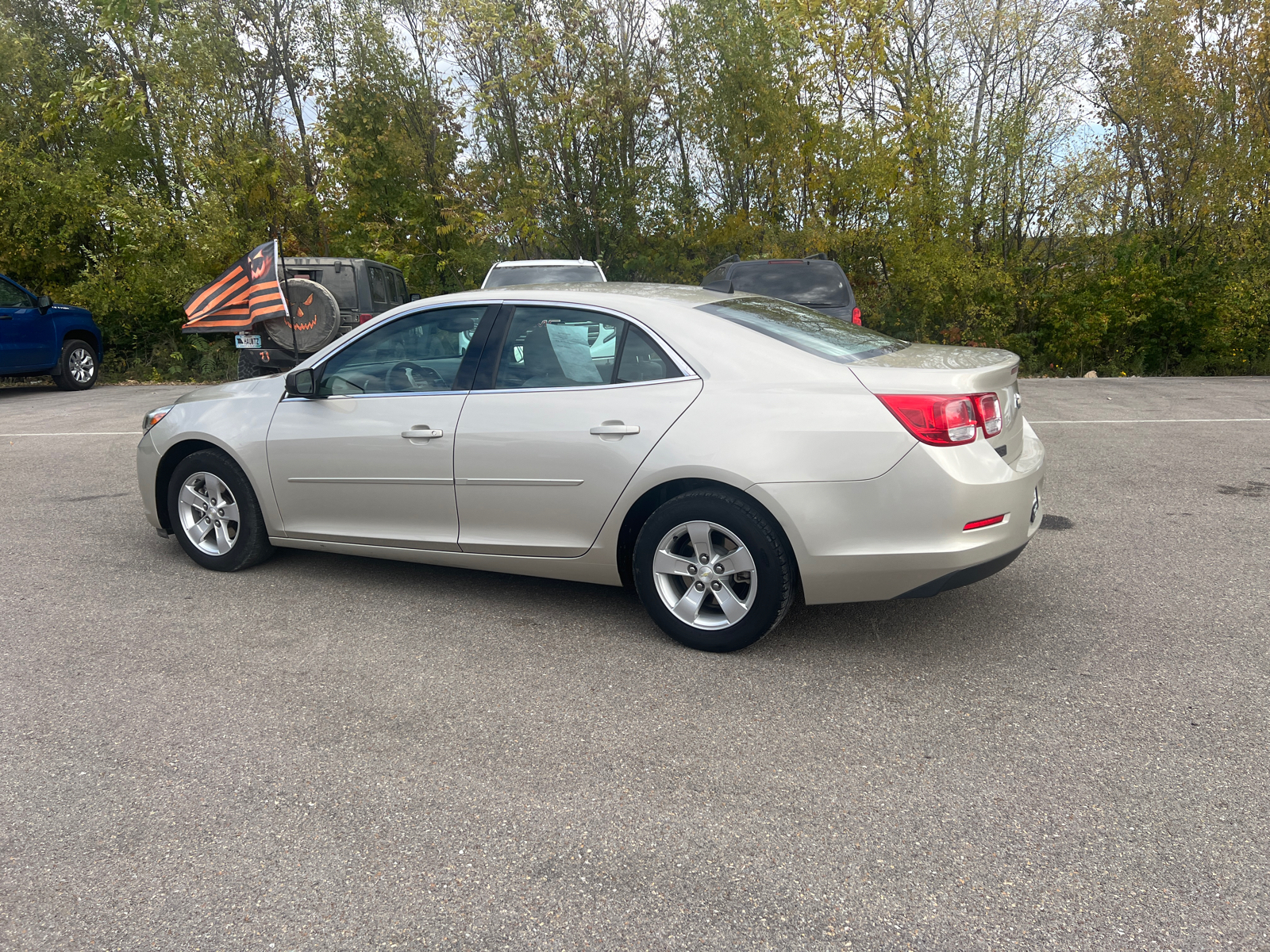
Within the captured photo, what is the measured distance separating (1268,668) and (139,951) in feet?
13.0

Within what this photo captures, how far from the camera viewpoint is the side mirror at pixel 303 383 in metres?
4.95

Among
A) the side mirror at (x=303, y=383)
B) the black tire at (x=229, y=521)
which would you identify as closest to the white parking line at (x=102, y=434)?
the black tire at (x=229, y=521)

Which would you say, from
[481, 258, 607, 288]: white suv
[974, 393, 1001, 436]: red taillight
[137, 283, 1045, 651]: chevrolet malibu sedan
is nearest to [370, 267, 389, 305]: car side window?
[481, 258, 607, 288]: white suv

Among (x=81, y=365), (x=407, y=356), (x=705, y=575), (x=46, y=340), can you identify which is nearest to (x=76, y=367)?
(x=81, y=365)

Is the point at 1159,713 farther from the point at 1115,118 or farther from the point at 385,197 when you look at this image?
the point at 385,197

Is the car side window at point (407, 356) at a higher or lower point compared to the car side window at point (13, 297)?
lower

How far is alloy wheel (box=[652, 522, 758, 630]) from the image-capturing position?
3.94m

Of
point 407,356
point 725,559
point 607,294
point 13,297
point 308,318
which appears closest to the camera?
point 725,559

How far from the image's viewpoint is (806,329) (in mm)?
4469

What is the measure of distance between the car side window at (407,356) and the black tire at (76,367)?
13485 millimetres

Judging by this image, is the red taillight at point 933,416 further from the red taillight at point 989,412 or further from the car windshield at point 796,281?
the car windshield at point 796,281

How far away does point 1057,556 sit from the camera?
5352mm

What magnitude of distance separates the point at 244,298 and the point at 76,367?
10.4 m

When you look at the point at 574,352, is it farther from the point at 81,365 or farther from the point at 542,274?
the point at 81,365
